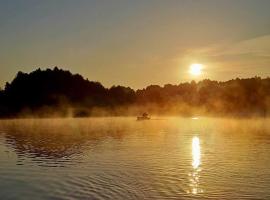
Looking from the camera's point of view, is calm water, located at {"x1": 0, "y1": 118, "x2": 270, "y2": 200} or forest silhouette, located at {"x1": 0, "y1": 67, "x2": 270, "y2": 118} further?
forest silhouette, located at {"x1": 0, "y1": 67, "x2": 270, "y2": 118}

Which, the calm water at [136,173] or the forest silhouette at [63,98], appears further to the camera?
the forest silhouette at [63,98]

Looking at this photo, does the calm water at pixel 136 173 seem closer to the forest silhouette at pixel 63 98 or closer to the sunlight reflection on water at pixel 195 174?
the sunlight reflection on water at pixel 195 174

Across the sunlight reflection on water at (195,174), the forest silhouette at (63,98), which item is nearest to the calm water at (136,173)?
the sunlight reflection on water at (195,174)

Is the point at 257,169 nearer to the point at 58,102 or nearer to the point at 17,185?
the point at 17,185

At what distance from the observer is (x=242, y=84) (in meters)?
185

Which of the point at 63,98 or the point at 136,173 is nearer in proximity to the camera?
the point at 136,173

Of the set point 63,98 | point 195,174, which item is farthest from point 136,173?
point 63,98

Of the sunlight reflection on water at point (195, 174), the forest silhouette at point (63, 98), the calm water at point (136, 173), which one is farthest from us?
the forest silhouette at point (63, 98)

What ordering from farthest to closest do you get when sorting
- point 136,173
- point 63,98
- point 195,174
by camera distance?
point 63,98, point 136,173, point 195,174

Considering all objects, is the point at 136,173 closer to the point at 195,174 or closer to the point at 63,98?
the point at 195,174

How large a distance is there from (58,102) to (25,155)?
149003 millimetres

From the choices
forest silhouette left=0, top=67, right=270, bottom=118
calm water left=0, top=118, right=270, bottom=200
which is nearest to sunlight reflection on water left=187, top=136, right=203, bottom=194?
calm water left=0, top=118, right=270, bottom=200

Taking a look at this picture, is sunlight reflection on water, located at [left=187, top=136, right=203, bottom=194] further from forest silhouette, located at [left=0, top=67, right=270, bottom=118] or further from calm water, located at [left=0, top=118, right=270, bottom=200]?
forest silhouette, located at [left=0, top=67, right=270, bottom=118]

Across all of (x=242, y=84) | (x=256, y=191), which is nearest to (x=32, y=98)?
(x=242, y=84)
